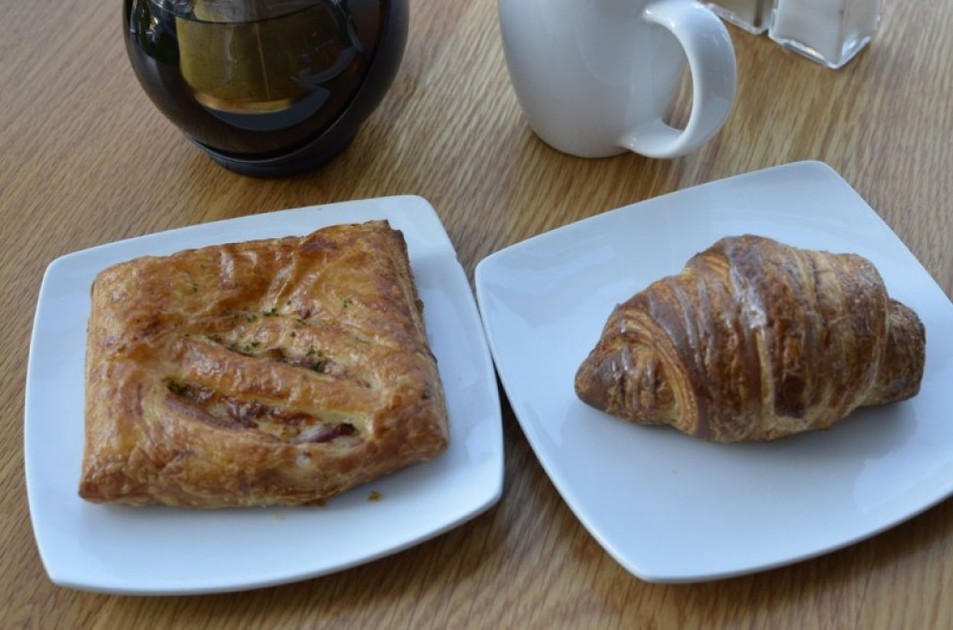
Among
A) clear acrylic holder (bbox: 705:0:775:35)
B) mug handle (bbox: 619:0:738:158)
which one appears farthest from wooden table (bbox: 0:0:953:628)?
mug handle (bbox: 619:0:738:158)

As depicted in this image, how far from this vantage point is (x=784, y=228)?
1.06m

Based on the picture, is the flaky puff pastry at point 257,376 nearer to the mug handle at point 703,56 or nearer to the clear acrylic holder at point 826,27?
the mug handle at point 703,56

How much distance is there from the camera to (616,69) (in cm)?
108

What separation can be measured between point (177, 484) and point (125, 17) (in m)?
0.47

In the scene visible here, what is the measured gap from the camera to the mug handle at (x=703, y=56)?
1.02 m

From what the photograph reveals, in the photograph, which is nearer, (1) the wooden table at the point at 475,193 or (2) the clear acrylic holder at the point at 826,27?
(1) the wooden table at the point at 475,193

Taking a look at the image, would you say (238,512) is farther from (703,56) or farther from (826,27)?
(826,27)

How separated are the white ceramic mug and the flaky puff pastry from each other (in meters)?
0.25

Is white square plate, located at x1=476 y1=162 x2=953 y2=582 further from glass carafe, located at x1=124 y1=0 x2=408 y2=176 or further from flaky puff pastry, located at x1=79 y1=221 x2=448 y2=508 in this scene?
glass carafe, located at x1=124 y1=0 x2=408 y2=176

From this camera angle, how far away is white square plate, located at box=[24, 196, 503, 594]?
0.83 m

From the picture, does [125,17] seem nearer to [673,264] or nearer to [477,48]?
[477,48]

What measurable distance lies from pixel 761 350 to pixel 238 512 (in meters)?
0.42

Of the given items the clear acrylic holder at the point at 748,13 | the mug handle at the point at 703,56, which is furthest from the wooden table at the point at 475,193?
the mug handle at the point at 703,56

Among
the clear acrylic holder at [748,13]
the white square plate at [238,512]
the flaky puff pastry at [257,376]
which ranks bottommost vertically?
the white square plate at [238,512]
